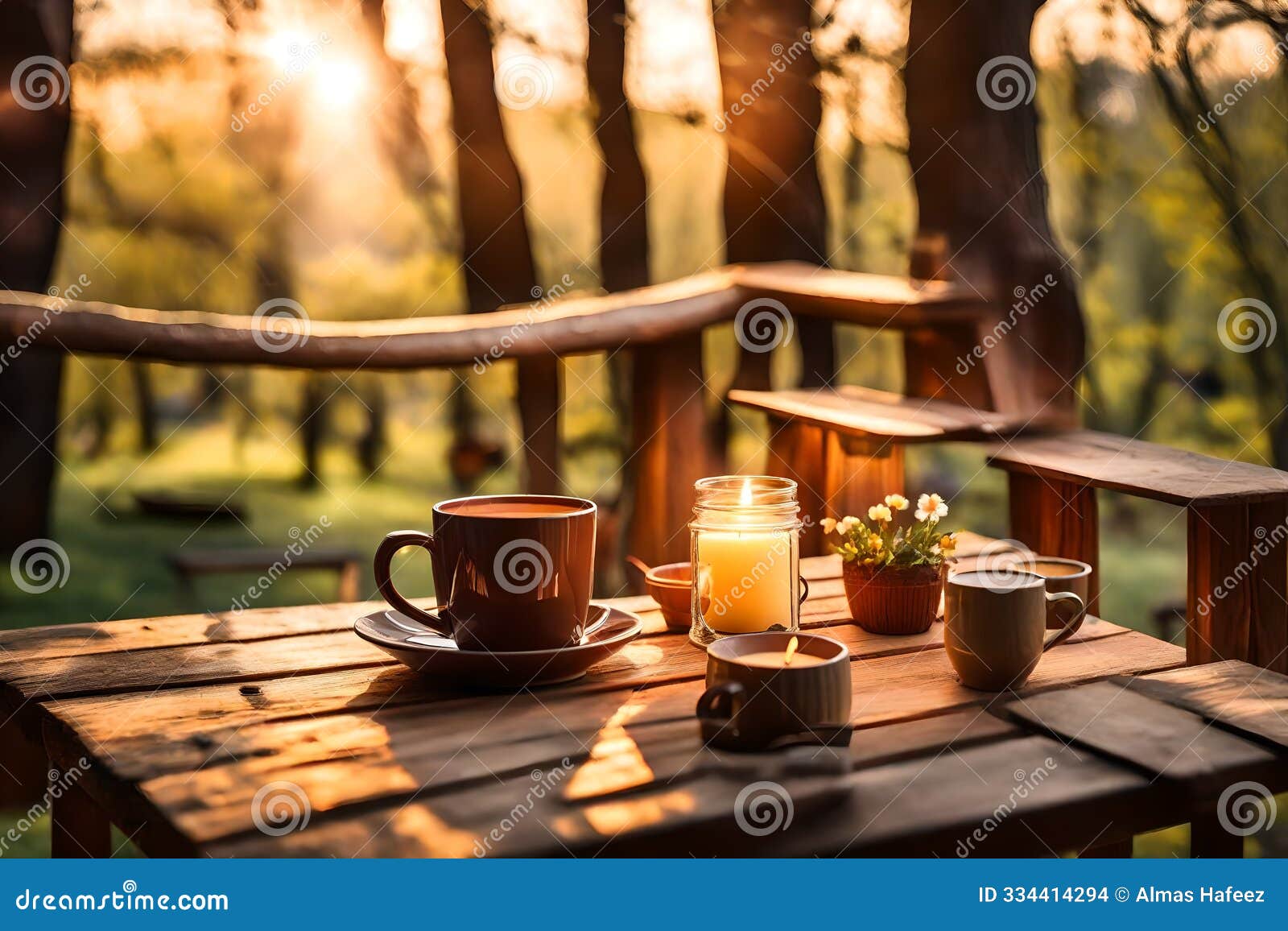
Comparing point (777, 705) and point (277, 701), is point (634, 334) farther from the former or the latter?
point (777, 705)

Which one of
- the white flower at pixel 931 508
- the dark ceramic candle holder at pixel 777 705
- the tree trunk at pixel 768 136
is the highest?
the tree trunk at pixel 768 136

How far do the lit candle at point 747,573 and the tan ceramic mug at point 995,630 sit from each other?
0.22 meters

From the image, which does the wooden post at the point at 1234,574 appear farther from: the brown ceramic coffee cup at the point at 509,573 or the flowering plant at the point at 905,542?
the brown ceramic coffee cup at the point at 509,573

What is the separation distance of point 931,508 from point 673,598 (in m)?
0.36

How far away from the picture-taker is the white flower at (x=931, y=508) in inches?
62.9

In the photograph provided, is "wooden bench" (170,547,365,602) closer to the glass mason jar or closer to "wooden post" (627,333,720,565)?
"wooden post" (627,333,720,565)

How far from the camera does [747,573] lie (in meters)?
1.48

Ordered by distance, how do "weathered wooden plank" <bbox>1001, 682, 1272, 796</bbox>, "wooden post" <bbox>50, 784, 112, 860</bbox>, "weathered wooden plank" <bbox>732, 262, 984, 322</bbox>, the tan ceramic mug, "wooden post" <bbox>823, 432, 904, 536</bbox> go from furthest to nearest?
"weathered wooden plank" <bbox>732, 262, 984, 322</bbox> < "wooden post" <bbox>823, 432, 904, 536</bbox> < "wooden post" <bbox>50, 784, 112, 860</bbox> < the tan ceramic mug < "weathered wooden plank" <bbox>1001, 682, 1272, 796</bbox>

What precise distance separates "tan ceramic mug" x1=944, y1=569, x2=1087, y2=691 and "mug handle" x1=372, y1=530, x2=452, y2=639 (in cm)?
55

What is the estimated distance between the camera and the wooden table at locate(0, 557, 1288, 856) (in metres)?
0.97

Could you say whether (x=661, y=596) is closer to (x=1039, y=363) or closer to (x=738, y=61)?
(x=1039, y=363)

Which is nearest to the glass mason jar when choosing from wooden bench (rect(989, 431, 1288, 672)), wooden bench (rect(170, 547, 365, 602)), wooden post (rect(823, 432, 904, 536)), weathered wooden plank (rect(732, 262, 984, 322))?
wooden bench (rect(989, 431, 1288, 672))

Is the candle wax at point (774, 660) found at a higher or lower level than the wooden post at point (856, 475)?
lower

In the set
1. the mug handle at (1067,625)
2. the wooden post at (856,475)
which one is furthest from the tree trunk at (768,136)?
the mug handle at (1067,625)
